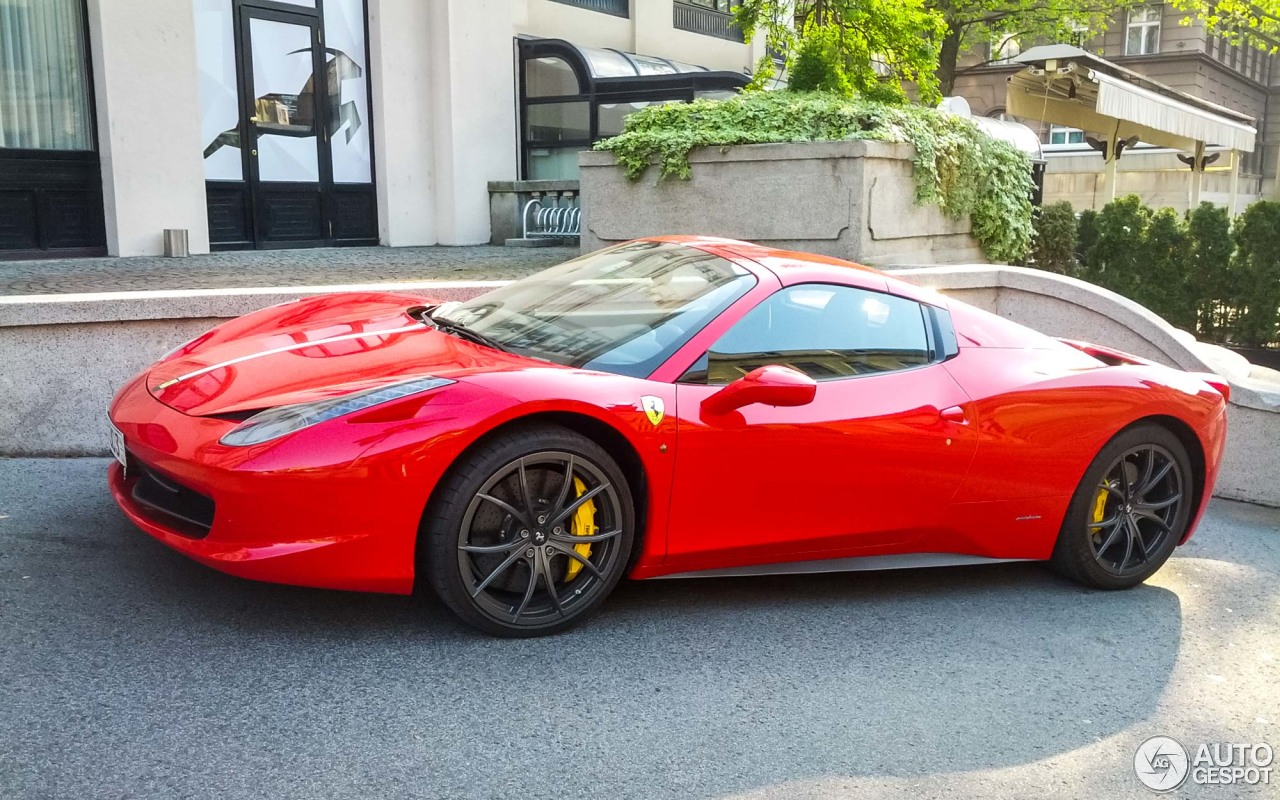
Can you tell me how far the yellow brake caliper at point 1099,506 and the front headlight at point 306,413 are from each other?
2.94 meters

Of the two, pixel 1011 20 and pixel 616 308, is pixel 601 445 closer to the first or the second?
pixel 616 308

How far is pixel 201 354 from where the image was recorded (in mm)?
4695

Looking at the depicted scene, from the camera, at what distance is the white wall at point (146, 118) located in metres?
11.9

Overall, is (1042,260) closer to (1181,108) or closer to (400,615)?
(1181,108)

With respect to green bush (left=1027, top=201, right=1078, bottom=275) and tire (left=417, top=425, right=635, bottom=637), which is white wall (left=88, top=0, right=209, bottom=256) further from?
tire (left=417, top=425, right=635, bottom=637)

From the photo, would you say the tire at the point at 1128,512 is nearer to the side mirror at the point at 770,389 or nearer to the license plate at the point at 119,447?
the side mirror at the point at 770,389

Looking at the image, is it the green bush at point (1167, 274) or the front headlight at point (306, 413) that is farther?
the green bush at point (1167, 274)

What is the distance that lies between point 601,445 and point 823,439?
86 centimetres

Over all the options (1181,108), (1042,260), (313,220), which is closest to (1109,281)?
(1042,260)

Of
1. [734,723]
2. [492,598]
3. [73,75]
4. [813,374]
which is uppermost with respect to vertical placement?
[73,75]

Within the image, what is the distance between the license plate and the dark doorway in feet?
31.7

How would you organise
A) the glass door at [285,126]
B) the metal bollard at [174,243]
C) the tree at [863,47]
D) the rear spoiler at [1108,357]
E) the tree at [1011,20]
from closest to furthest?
the rear spoiler at [1108,357]
the tree at [863,47]
the metal bollard at [174,243]
the glass door at [285,126]
the tree at [1011,20]

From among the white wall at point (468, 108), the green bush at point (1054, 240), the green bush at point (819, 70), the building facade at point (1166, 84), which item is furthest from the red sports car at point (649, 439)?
the building facade at point (1166, 84)

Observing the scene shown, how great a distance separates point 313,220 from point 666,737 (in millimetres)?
12457
